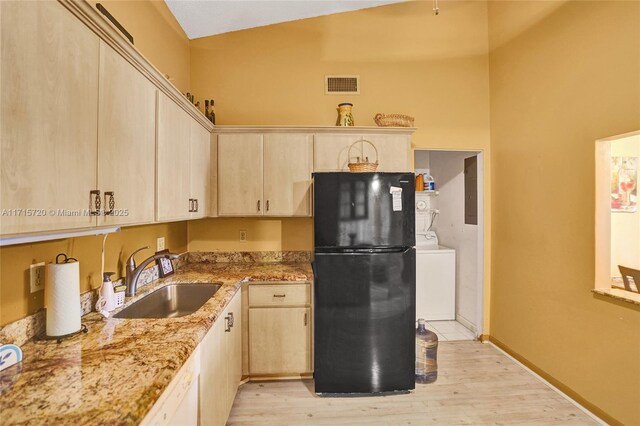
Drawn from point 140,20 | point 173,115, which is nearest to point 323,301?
point 173,115

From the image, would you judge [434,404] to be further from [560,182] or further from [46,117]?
[46,117]

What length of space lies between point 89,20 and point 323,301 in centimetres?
201

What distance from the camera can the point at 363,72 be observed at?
10.3ft

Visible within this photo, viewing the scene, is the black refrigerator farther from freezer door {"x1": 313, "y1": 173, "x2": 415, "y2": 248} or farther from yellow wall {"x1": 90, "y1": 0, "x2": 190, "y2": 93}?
yellow wall {"x1": 90, "y1": 0, "x2": 190, "y2": 93}

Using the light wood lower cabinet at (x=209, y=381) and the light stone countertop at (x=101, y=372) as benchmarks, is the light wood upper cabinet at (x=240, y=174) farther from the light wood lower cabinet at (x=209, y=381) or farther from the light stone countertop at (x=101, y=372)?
the light stone countertop at (x=101, y=372)

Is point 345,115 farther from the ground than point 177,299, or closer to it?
farther from the ground

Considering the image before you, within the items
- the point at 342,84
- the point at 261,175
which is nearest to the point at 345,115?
the point at 342,84

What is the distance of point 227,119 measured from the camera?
3.03 metres

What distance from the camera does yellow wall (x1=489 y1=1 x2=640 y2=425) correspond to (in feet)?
6.26

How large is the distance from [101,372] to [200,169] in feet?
5.50

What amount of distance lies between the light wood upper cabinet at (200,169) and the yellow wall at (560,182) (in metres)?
2.84

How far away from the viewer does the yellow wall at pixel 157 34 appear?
192 cm

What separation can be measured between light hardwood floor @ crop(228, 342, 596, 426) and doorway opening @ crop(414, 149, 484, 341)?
0.84m

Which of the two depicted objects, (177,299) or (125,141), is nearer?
(125,141)
